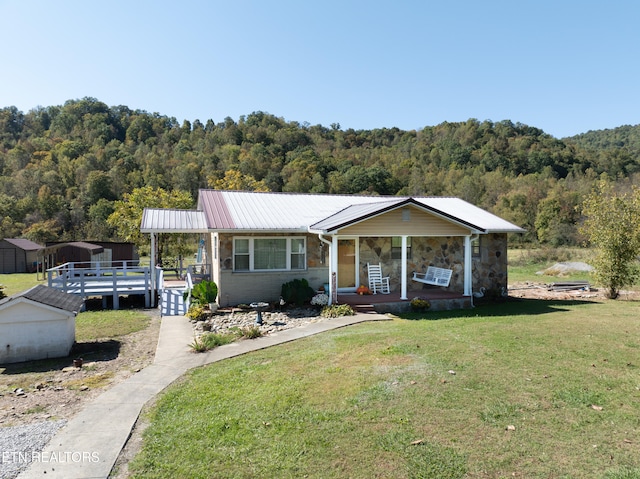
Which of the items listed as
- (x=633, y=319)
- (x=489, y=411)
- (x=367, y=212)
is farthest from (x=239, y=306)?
(x=633, y=319)

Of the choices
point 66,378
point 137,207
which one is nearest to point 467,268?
point 66,378

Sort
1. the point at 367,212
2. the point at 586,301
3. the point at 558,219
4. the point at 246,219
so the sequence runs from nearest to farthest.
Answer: the point at 367,212 → the point at 246,219 → the point at 586,301 → the point at 558,219

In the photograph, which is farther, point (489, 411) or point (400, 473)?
point (489, 411)

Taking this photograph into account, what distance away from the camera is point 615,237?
1530 centimetres

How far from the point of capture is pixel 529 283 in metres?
21.0

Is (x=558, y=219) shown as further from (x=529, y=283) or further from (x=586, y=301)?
(x=586, y=301)

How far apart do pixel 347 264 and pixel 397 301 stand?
2.53 m

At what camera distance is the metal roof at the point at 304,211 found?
13.4 m

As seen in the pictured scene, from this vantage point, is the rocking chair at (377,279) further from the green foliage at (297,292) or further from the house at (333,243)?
the green foliage at (297,292)

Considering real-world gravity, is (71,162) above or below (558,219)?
above

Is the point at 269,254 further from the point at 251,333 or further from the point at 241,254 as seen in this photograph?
the point at 251,333

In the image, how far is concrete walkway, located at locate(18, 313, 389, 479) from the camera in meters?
4.54

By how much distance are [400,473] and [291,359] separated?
13.6 feet

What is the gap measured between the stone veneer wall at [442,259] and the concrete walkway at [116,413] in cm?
508
